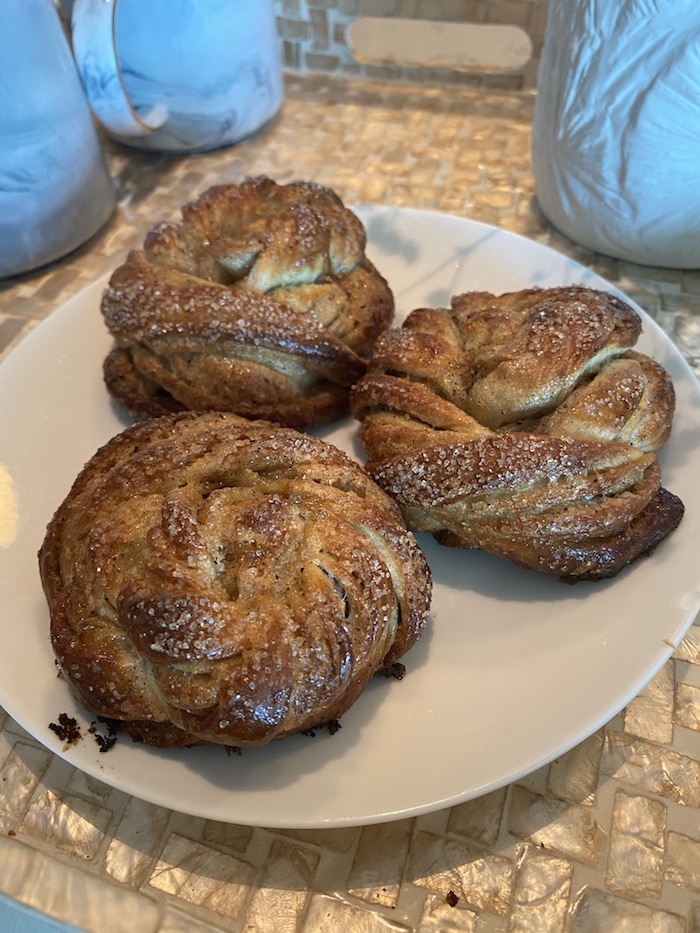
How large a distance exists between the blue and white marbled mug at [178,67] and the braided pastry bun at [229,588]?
78cm

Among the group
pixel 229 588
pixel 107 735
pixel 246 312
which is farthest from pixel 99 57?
pixel 107 735

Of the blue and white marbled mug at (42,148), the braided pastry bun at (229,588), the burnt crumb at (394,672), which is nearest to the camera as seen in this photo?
the braided pastry bun at (229,588)

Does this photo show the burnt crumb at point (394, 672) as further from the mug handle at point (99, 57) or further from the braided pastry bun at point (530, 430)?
the mug handle at point (99, 57)

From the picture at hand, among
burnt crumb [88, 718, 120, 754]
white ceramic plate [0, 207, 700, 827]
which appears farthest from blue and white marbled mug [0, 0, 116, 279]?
burnt crumb [88, 718, 120, 754]

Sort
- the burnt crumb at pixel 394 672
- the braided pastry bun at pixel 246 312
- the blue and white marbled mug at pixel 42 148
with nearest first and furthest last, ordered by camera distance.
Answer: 1. the burnt crumb at pixel 394 672
2. the braided pastry bun at pixel 246 312
3. the blue and white marbled mug at pixel 42 148

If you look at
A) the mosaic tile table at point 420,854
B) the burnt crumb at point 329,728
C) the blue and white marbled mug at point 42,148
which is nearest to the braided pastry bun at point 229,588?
the burnt crumb at point 329,728

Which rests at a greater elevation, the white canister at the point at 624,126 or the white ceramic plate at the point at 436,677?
the white canister at the point at 624,126

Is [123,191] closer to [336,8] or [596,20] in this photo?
[336,8]

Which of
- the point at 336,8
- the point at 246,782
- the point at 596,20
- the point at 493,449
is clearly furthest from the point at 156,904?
the point at 336,8

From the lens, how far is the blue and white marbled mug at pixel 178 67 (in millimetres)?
1262

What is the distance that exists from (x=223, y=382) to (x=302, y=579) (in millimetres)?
420

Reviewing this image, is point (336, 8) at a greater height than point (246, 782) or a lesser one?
greater

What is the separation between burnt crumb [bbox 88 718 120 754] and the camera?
77cm

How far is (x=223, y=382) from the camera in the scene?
110 cm
